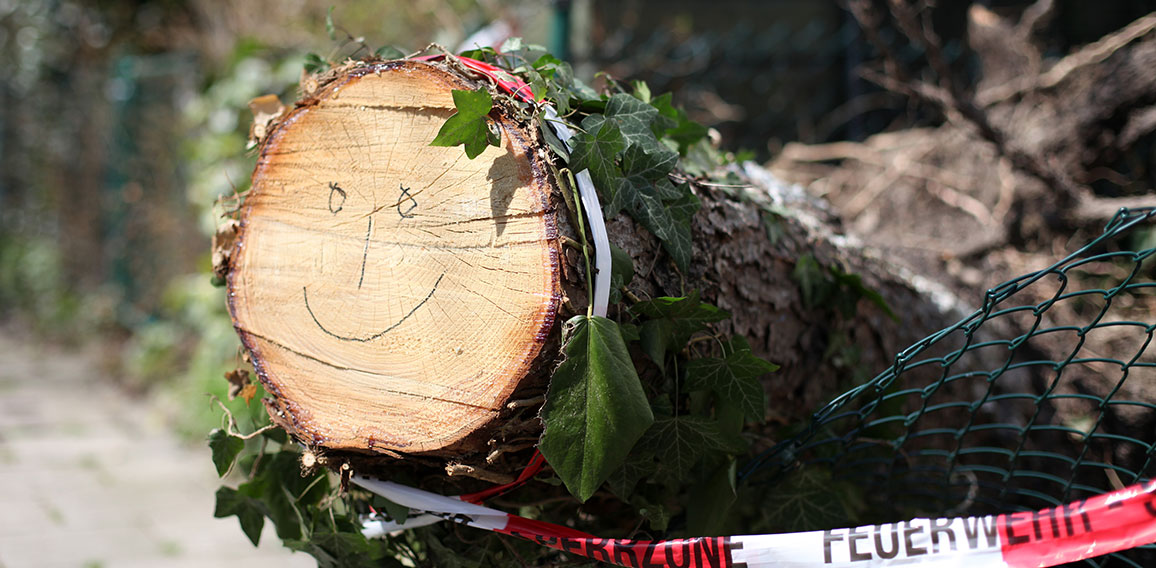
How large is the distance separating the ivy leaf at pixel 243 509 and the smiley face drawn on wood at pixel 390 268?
0.26 m

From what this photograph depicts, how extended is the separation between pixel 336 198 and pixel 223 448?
0.51 m

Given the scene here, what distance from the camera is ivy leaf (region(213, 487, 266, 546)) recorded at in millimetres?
1479

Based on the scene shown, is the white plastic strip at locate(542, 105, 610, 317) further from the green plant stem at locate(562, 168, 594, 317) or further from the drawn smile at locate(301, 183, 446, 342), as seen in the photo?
the drawn smile at locate(301, 183, 446, 342)

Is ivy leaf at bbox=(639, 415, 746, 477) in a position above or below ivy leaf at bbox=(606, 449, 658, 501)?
above

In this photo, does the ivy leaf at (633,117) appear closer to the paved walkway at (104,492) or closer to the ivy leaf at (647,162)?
the ivy leaf at (647,162)

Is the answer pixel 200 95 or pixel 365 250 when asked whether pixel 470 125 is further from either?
Answer: pixel 200 95

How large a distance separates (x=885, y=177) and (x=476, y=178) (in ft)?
8.39

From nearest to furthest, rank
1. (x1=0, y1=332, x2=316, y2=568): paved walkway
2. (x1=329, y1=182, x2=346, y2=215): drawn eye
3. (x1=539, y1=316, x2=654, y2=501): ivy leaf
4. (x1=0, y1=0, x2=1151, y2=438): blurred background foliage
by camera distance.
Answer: (x1=539, y1=316, x2=654, y2=501): ivy leaf
(x1=329, y1=182, x2=346, y2=215): drawn eye
(x1=0, y1=332, x2=316, y2=568): paved walkway
(x1=0, y1=0, x2=1151, y2=438): blurred background foliage

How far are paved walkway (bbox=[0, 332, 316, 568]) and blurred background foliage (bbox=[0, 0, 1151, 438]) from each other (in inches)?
10.5

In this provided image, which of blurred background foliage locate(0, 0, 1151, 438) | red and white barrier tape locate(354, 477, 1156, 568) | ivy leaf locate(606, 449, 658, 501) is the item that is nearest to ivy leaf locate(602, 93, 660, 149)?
ivy leaf locate(606, 449, 658, 501)

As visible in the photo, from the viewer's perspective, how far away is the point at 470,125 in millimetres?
1121

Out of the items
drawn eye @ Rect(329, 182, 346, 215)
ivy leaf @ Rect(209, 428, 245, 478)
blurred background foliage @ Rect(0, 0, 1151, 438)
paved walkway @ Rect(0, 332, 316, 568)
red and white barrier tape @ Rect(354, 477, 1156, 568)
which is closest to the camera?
red and white barrier tape @ Rect(354, 477, 1156, 568)

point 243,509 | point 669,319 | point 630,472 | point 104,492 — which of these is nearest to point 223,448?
point 243,509

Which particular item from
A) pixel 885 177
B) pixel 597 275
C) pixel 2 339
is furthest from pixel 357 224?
pixel 2 339
